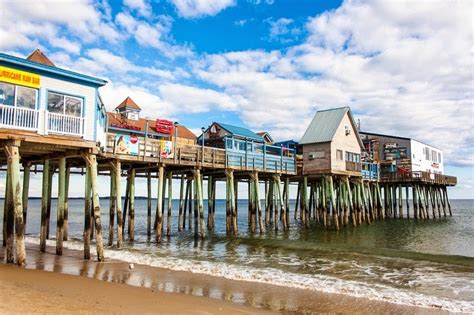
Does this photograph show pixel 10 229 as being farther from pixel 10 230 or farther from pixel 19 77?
pixel 19 77

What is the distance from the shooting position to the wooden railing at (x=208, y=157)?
771 inches

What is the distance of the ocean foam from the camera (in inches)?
417

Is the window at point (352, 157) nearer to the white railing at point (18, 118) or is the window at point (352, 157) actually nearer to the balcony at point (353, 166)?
the balcony at point (353, 166)

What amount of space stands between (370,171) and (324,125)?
375 inches

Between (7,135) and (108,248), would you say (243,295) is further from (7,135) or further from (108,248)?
(108,248)

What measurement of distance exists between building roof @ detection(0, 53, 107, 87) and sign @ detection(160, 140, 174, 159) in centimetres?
563

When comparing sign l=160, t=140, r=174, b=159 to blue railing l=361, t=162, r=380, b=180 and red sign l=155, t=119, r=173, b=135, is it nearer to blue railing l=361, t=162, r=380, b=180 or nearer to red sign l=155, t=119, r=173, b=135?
red sign l=155, t=119, r=173, b=135

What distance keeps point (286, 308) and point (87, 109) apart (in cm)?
1066

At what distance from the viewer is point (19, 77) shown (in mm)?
13328

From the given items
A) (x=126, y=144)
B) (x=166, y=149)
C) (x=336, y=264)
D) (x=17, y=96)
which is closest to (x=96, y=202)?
(x=17, y=96)

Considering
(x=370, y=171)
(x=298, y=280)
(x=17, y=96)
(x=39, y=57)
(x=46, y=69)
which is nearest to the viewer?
(x=298, y=280)

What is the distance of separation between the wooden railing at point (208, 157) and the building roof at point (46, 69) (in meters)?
3.71

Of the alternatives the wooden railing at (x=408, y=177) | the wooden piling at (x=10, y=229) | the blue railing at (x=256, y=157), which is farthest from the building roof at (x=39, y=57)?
the wooden railing at (x=408, y=177)

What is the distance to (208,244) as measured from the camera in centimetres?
2223
